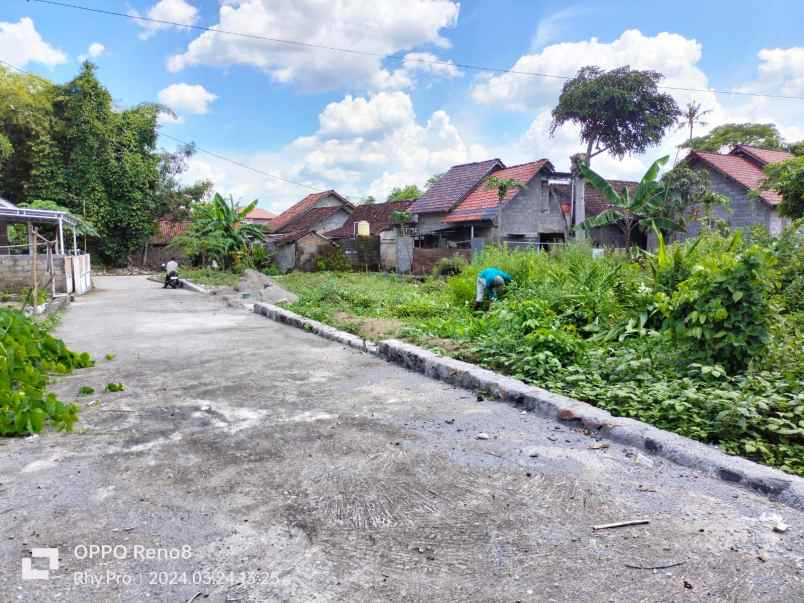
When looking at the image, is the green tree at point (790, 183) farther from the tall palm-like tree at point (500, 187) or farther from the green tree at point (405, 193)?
the green tree at point (405, 193)

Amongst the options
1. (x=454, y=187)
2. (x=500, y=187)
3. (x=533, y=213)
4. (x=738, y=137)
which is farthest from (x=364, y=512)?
(x=738, y=137)

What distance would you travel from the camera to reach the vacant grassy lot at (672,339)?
358cm

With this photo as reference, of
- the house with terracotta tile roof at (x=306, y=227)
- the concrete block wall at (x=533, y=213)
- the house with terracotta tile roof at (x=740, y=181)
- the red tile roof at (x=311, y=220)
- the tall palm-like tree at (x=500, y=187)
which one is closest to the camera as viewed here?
the house with terracotta tile roof at (x=740, y=181)

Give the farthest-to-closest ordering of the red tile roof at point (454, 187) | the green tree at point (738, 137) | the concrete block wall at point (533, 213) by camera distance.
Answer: the green tree at point (738, 137), the red tile roof at point (454, 187), the concrete block wall at point (533, 213)

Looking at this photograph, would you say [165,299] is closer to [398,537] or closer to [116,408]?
[116,408]

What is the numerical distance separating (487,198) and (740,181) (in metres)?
10.2

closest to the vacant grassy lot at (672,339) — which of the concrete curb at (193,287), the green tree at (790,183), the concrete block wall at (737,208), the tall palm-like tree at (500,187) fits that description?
the green tree at (790,183)

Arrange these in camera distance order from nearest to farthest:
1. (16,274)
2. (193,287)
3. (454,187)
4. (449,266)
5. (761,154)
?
(16,274), (193,287), (449,266), (761,154), (454,187)

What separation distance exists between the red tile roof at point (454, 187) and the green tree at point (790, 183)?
13514 millimetres

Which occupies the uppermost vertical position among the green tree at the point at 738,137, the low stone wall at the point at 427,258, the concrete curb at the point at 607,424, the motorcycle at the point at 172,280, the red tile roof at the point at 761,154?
the green tree at the point at 738,137

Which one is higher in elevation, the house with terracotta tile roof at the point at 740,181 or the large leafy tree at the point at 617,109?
the large leafy tree at the point at 617,109

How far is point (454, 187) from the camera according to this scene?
88.1 feet

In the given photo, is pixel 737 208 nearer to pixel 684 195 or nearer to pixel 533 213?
pixel 684 195

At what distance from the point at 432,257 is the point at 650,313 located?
15199 mm
